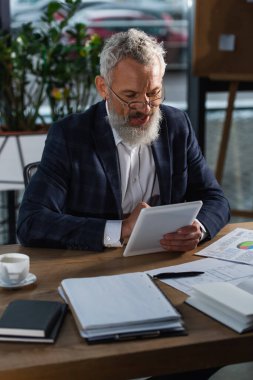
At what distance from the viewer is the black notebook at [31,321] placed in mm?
1319

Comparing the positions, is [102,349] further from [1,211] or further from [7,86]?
[1,211]

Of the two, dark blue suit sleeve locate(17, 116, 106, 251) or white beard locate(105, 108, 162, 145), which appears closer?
dark blue suit sleeve locate(17, 116, 106, 251)

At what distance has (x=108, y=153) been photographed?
2172 mm

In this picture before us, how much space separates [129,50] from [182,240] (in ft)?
2.06

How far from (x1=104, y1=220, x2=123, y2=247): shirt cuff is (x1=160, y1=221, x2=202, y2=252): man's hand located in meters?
0.14

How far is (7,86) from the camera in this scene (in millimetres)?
3732

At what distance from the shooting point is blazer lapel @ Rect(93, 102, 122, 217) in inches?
84.7

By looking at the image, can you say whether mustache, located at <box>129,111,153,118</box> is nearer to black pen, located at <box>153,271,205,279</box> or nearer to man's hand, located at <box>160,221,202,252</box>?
man's hand, located at <box>160,221,202,252</box>

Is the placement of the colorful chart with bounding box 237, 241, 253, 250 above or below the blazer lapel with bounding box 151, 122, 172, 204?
below

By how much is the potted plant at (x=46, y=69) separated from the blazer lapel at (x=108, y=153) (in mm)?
1558

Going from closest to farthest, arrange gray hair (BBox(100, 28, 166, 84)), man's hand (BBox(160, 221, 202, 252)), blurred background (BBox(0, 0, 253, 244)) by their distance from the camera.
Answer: man's hand (BBox(160, 221, 202, 252)) → gray hair (BBox(100, 28, 166, 84)) → blurred background (BBox(0, 0, 253, 244))

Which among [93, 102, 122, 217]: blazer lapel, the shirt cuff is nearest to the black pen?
the shirt cuff

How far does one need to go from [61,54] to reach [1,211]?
4.51 feet

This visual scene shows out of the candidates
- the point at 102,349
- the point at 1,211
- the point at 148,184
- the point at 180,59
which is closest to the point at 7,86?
the point at 1,211
